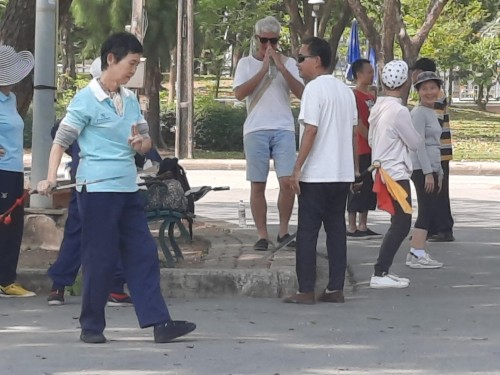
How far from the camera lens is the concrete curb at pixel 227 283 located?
27.8 ft

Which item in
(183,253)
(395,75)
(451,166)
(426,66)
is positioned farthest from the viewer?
(451,166)

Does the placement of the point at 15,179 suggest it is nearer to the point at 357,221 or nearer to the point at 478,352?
the point at 478,352

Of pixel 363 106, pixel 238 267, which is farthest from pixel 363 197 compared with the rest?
pixel 238 267

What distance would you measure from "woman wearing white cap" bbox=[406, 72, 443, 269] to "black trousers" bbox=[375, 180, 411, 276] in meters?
0.85

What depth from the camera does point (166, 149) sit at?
2961cm

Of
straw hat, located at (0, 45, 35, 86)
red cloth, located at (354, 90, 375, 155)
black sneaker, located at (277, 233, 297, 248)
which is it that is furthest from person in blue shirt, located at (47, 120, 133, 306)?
red cloth, located at (354, 90, 375, 155)

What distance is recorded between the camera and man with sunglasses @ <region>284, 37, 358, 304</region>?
799 centimetres

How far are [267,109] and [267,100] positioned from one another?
0.26ft

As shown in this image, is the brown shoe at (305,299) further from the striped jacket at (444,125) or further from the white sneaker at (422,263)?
the striped jacket at (444,125)

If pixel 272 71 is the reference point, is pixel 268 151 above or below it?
below

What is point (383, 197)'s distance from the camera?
8.89 metres

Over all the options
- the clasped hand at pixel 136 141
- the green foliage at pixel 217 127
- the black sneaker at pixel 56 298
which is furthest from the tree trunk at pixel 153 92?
the clasped hand at pixel 136 141

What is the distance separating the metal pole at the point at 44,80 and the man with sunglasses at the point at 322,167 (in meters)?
2.54

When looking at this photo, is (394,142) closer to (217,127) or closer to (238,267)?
(238,267)
